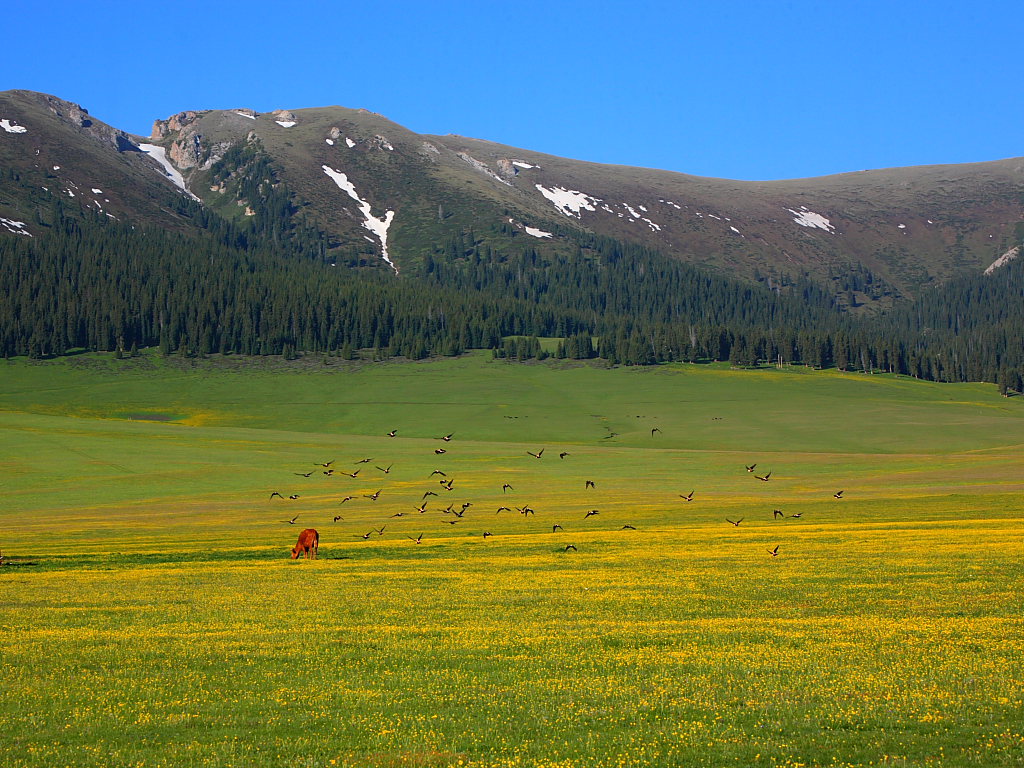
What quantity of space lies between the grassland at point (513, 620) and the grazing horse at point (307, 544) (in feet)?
2.50

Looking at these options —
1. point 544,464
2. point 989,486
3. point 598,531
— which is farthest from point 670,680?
point 544,464

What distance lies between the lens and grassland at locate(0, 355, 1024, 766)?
1431 cm

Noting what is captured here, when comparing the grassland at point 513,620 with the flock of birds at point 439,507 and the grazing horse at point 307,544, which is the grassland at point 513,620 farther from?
the grazing horse at point 307,544

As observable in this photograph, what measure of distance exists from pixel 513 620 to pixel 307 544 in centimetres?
1890

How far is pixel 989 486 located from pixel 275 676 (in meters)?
65.1

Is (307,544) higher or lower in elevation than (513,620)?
lower

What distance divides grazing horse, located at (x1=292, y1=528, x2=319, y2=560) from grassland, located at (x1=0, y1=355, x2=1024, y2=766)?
2.50 feet

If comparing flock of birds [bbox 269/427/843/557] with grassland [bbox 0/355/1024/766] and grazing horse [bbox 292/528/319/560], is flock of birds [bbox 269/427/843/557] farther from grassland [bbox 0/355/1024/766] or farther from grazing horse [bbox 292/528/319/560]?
grazing horse [bbox 292/528/319/560]

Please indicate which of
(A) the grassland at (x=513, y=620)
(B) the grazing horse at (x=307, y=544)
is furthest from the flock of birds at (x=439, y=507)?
(B) the grazing horse at (x=307, y=544)

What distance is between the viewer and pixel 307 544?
132 feet

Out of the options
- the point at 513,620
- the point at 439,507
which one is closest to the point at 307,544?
the point at 513,620

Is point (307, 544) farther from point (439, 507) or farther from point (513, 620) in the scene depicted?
point (439, 507)

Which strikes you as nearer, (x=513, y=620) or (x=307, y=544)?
(x=513, y=620)

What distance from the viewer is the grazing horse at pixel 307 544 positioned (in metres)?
40.0
